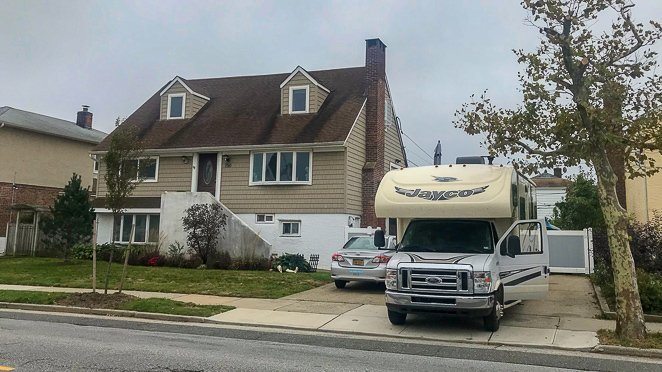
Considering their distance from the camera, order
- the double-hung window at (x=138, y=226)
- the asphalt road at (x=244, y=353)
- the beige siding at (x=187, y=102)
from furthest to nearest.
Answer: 1. the beige siding at (x=187, y=102)
2. the double-hung window at (x=138, y=226)
3. the asphalt road at (x=244, y=353)

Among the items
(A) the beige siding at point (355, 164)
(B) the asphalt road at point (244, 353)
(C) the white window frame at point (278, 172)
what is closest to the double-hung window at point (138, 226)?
(C) the white window frame at point (278, 172)

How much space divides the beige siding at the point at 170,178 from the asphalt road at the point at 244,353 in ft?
48.1

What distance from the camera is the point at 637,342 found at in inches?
339

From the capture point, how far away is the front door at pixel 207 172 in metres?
24.2

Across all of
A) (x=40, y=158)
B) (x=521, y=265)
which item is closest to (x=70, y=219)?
(x=40, y=158)

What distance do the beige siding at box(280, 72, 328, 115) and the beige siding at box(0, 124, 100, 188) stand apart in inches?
606

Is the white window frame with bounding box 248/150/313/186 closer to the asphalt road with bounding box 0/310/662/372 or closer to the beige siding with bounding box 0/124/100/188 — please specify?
the asphalt road with bounding box 0/310/662/372

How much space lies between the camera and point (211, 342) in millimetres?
8922

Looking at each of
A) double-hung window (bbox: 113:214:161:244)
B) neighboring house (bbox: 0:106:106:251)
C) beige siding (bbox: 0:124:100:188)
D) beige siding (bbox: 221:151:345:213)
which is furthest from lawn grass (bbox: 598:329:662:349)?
beige siding (bbox: 0:124:100:188)

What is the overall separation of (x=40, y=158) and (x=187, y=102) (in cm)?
1073

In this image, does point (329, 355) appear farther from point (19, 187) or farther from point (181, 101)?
point (19, 187)

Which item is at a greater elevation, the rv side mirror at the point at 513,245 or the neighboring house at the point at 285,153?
the neighboring house at the point at 285,153

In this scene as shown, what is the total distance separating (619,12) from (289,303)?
8964mm

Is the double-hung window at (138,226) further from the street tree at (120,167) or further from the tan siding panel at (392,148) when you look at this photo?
the tan siding panel at (392,148)
